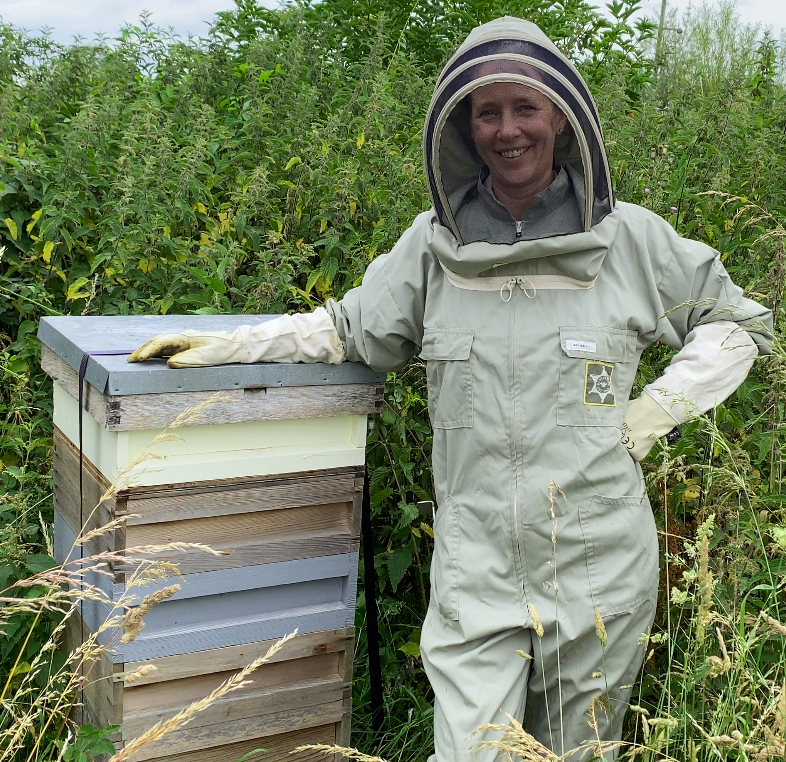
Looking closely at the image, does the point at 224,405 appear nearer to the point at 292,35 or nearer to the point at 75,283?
the point at 75,283

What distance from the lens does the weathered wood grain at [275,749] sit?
2609mm

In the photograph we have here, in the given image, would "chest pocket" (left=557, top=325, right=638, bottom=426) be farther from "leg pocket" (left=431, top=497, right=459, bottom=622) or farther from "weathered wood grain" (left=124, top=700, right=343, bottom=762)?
"weathered wood grain" (left=124, top=700, right=343, bottom=762)

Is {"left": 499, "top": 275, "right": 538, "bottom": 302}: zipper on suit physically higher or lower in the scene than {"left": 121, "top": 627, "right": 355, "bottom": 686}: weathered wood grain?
higher

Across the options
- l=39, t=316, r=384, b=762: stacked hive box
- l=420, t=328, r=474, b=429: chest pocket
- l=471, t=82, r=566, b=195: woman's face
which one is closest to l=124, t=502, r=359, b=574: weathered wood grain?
l=39, t=316, r=384, b=762: stacked hive box

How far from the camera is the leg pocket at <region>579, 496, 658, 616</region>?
2295 millimetres

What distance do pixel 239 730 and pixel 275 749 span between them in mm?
171

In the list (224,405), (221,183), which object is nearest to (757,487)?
(224,405)

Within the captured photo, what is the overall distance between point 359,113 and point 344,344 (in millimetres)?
2742

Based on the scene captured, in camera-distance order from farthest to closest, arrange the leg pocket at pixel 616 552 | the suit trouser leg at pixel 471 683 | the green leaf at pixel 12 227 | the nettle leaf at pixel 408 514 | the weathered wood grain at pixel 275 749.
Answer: the green leaf at pixel 12 227 → the nettle leaf at pixel 408 514 → the weathered wood grain at pixel 275 749 → the leg pocket at pixel 616 552 → the suit trouser leg at pixel 471 683

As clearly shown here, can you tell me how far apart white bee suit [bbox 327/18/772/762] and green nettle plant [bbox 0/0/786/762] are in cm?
12

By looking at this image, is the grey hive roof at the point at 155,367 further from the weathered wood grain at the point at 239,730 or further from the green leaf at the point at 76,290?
the weathered wood grain at the point at 239,730

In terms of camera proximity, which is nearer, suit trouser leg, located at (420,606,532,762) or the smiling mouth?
suit trouser leg, located at (420,606,532,762)

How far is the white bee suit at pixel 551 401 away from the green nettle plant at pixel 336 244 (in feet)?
0.39

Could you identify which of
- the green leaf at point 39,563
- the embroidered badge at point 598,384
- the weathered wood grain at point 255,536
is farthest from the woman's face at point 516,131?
the green leaf at point 39,563
